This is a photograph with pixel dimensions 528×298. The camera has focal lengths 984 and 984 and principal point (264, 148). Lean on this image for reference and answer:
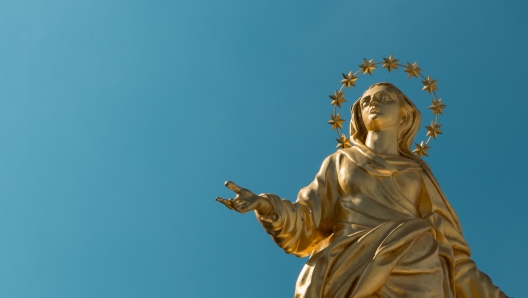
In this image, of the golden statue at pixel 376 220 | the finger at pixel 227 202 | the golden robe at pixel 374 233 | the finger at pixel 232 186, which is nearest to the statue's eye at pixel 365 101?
the golden statue at pixel 376 220

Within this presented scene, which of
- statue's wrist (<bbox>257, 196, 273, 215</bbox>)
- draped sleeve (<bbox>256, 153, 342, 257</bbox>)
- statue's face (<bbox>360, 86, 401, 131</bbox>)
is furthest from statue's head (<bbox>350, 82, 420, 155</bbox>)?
statue's wrist (<bbox>257, 196, 273, 215</bbox>)

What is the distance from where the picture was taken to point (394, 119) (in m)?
11.6

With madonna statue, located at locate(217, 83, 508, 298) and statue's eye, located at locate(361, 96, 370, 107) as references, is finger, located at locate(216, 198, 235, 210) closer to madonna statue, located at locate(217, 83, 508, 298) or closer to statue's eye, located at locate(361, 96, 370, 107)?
madonna statue, located at locate(217, 83, 508, 298)

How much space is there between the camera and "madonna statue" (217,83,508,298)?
9930 millimetres

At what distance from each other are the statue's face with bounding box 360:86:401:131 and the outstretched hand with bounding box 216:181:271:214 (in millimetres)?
1952

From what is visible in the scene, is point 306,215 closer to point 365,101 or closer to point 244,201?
point 244,201

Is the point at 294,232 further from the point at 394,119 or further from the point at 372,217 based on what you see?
the point at 394,119

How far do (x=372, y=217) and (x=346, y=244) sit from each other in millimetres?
513

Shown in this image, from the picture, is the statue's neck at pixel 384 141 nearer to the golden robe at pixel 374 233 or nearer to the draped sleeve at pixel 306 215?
the golden robe at pixel 374 233

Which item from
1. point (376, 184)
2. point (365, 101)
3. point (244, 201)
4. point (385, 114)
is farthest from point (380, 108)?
point (244, 201)

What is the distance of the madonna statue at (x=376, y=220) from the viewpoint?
993cm

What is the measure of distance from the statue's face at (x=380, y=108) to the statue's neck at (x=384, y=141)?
0.19ft

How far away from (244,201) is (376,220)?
151 centimetres

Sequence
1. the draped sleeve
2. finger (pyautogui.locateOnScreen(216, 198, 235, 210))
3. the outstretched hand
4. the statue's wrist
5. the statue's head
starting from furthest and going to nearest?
the statue's head, the draped sleeve, the statue's wrist, the outstretched hand, finger (pyautogui.locateOnScreen(216, 198, 235, 210))
